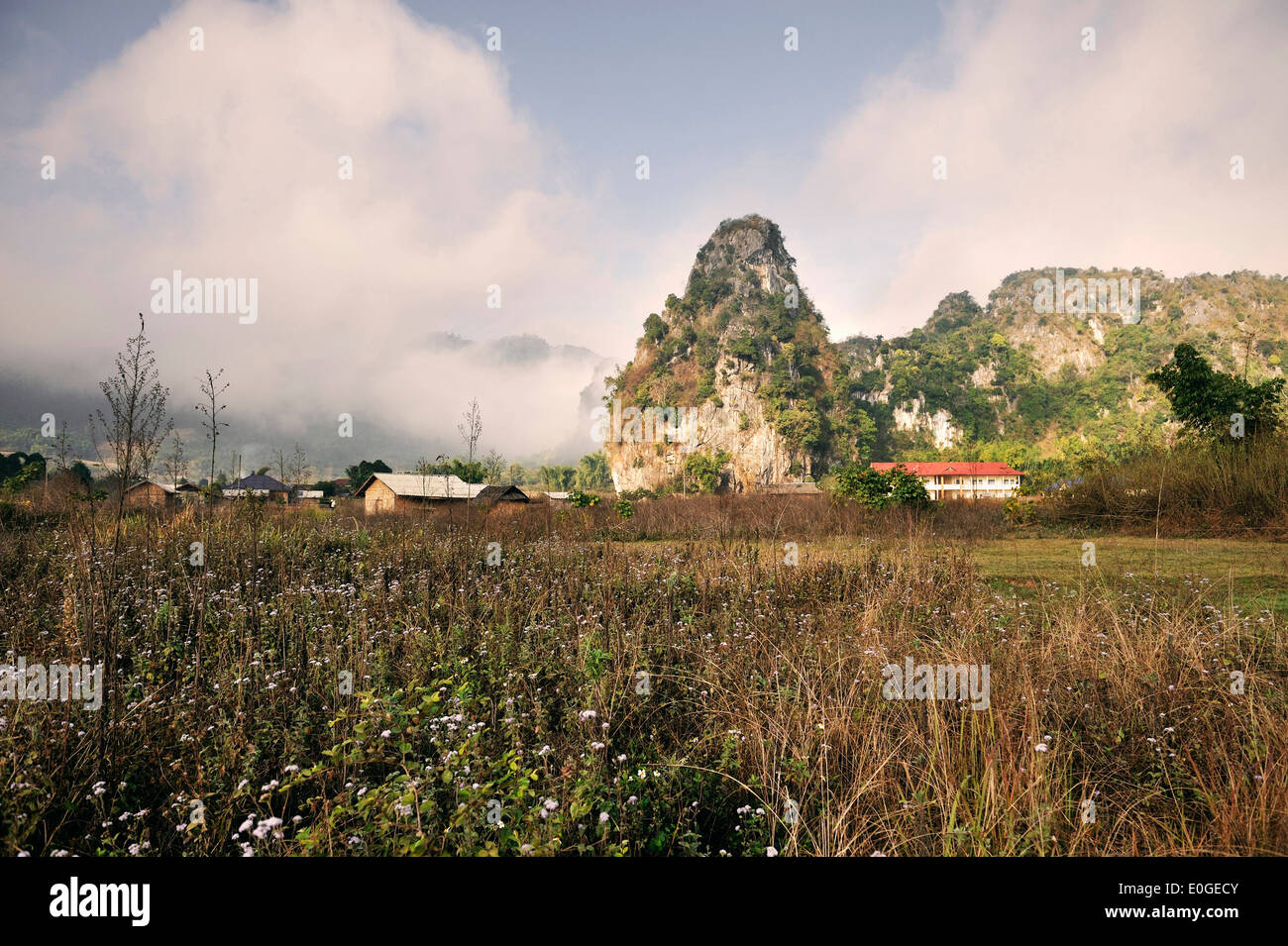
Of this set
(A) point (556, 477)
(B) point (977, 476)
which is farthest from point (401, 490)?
(B) point (977, 476)

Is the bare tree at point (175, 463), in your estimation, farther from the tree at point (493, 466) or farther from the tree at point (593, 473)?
the tree at point (593, 473)

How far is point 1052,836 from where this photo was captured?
7.44ft

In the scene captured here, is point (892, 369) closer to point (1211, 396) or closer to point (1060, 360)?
point (1060, 360)

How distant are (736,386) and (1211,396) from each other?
81.7 metres

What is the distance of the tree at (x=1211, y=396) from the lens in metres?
16.6

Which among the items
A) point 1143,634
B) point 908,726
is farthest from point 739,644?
point 1143,634

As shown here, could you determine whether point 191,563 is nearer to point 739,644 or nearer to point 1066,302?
point 739,644

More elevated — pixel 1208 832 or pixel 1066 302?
pixel 1066 302

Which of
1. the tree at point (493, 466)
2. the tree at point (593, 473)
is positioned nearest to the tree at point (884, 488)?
the tree at point (493, 466)

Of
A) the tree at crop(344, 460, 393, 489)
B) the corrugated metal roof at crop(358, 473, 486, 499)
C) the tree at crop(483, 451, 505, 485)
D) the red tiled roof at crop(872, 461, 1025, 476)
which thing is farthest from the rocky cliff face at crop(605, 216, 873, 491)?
the tree at crop(483, 451, 505, 485)

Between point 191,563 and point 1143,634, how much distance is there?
9634 millimetres

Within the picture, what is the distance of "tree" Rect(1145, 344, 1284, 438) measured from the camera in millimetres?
16625

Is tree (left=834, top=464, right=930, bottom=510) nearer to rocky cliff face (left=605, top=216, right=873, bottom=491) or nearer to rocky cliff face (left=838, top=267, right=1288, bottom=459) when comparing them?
rocky cliff face (left=605, top=216, right=873, bottom=491)

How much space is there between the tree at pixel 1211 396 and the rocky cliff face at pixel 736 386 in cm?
6339
